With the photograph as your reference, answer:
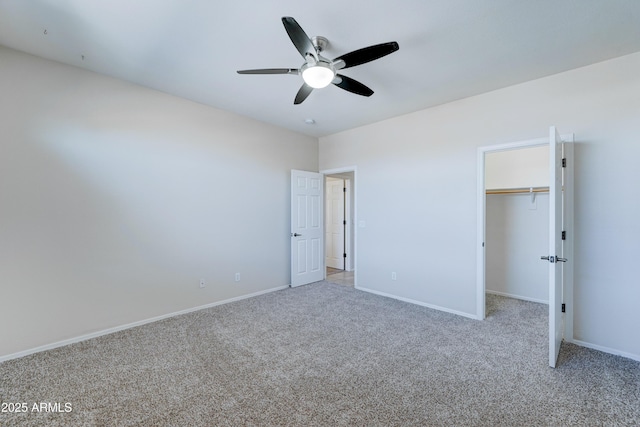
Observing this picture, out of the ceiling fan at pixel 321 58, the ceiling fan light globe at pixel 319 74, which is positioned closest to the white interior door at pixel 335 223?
the ceiling fan at pixel 321 58

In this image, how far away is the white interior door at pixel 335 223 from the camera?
6242 millimetres

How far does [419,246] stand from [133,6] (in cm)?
387

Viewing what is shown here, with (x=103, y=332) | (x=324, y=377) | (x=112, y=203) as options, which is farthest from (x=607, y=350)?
(x=112, y=203)

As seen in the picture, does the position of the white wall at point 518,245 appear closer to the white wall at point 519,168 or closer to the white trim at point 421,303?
the white wall at point 519,168

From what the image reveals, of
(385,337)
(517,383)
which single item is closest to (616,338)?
(517,383)

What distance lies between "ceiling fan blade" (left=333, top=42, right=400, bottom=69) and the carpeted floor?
7.91 ft

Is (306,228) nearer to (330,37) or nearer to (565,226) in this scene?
(330,37)

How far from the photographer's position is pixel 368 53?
1.95 metres

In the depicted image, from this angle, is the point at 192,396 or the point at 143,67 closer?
the point at 192,396

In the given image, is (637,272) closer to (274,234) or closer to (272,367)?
(272,367)

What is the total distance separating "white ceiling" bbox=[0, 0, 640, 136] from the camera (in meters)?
1.95

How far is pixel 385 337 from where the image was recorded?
2.89 m

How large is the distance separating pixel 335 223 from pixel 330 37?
4.47 metres

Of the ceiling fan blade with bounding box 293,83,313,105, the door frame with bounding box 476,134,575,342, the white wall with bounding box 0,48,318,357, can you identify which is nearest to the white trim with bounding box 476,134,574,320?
the door frame with bounding box 476,134,575,342
